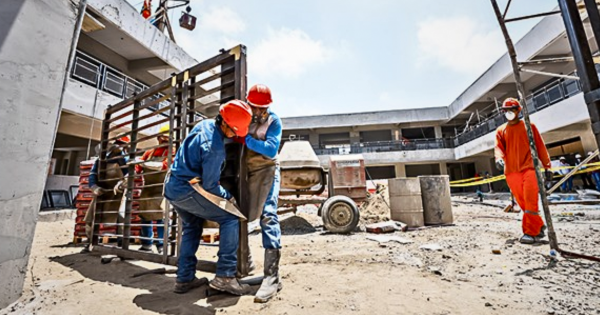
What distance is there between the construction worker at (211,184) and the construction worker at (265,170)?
23cm

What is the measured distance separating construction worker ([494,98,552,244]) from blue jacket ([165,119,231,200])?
389 centimetres

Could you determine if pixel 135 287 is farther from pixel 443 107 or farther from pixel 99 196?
pixel 443 107

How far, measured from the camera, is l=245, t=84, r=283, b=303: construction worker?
2291 millimetres

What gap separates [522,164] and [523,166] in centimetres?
4

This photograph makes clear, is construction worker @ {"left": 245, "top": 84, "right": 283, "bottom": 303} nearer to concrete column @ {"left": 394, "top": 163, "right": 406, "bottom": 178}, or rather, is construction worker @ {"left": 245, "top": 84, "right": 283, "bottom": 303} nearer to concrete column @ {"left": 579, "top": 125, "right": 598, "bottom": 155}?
concrete column @ {"left": 579, "top": 125, "right": 598, "bottom": 155}

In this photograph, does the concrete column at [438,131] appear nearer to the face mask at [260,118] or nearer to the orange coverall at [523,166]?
the orange coverall at [523,166]

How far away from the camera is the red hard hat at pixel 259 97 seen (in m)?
2.56

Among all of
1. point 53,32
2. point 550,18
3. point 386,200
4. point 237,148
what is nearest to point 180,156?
point 237,148

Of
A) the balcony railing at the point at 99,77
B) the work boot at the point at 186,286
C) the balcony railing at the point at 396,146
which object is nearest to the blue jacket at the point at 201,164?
the work boot at the point at 186,286

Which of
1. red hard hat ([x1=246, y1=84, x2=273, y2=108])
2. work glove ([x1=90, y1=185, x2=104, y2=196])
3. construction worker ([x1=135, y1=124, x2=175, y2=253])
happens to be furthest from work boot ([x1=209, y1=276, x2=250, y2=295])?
work glove ([x1=90, y1=185, x2=104, y2=196])

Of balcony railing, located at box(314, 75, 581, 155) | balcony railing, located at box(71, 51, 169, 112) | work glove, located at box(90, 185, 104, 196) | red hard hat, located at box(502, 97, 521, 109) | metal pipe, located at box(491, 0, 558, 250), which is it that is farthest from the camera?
balcony railing, located at box(314, 75, 581, 155)

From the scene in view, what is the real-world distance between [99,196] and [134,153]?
132cm

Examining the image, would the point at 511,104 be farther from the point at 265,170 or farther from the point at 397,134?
the point at 397,134

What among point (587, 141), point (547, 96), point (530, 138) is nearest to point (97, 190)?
point (530, 138)
